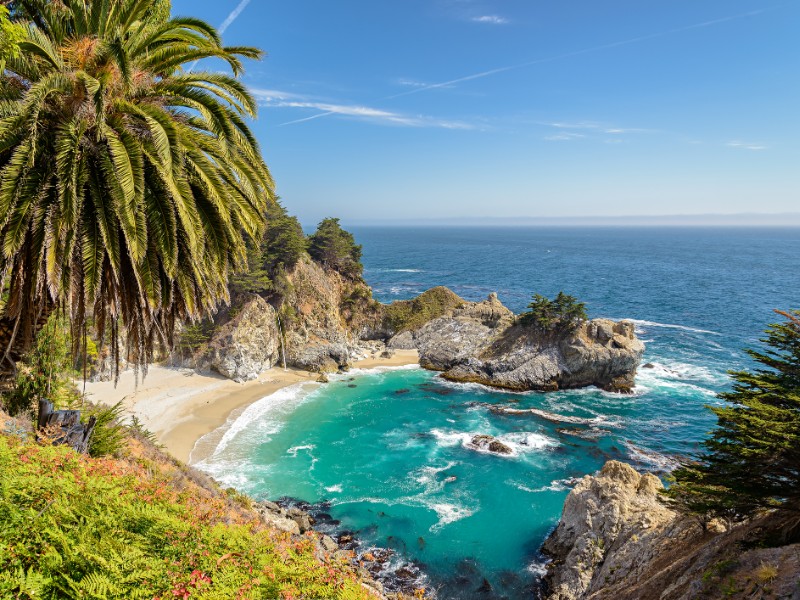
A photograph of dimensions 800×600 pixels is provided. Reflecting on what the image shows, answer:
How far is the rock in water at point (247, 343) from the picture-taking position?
44062 mm

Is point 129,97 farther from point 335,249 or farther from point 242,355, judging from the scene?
point 335,249

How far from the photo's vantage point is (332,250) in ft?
205

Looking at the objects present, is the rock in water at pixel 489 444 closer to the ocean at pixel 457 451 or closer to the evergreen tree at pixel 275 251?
the ocean at pixel 457 451

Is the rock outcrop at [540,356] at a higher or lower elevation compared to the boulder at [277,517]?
higher

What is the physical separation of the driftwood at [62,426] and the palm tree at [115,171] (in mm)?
1606

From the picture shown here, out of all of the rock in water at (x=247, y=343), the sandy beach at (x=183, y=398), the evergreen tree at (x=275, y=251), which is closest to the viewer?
A: the sandy beach at (x=183, y=398)

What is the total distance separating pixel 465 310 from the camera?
60.5 meters

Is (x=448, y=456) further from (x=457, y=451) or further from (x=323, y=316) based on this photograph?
(x=323, y=316)

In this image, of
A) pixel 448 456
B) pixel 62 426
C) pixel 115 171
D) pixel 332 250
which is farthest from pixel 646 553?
pixel 332 250

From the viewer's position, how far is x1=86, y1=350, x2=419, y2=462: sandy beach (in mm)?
33375

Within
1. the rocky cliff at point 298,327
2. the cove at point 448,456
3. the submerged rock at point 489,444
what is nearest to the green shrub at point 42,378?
the cove at point 448,456

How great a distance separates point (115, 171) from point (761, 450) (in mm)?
17282

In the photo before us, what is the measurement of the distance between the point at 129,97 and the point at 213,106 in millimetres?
1503

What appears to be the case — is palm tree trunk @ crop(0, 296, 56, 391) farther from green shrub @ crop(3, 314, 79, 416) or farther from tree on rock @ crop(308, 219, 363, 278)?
tree on rock @ crop(308, 219, 363, 278)
